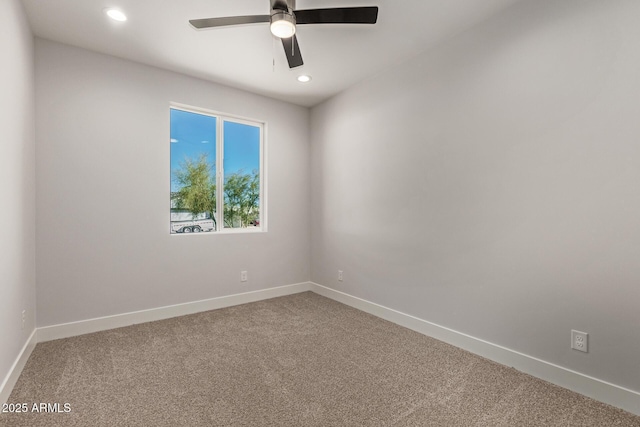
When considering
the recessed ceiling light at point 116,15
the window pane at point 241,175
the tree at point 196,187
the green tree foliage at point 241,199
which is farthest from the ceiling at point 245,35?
the green tree foliage at point 241,199

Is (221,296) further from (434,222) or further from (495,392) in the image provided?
(495,392)

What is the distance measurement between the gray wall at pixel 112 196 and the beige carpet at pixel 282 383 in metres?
0.45

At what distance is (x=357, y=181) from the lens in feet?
11.9

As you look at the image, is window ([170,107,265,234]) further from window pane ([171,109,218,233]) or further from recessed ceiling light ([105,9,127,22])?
recessed ceiling light ([105,9,127,22])

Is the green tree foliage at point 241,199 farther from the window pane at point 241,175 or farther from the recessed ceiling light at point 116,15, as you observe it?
the recessed ceiling light at point 116,15

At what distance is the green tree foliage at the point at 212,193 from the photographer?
139 inches

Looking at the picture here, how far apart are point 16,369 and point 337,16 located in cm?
301

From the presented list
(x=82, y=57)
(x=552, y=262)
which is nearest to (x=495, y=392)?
(x=552, y=262)

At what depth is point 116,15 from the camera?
237 centimetres

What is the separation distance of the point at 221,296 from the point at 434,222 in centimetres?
245

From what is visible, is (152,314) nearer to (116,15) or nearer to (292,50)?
(116,15)

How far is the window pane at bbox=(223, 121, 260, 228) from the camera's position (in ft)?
12.7

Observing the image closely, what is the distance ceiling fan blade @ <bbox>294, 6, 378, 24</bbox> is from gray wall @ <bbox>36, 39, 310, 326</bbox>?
1.99m

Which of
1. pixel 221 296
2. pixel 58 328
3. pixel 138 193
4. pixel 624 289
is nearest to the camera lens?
pixel 624 289
